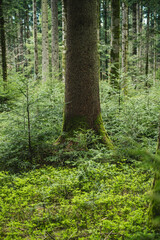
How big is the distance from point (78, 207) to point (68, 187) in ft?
2.24

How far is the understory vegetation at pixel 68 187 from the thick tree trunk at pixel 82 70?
0.46 meters

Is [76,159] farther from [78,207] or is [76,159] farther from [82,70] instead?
[82,70]

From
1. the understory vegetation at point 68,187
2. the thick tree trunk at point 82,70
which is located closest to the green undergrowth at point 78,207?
the understory vegetation at point 68,187

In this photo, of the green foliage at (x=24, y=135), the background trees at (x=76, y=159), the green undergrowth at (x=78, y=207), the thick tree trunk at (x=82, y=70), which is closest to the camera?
the green undergrowth at (x=78, y=207)

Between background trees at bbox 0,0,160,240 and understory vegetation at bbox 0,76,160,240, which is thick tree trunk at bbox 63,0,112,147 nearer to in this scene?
background trees at bbox 0,0,160,240

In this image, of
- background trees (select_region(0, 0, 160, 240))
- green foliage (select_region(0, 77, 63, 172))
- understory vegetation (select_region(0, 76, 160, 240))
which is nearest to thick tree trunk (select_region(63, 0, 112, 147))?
background trees (select_region(0, 0, 160, 240))

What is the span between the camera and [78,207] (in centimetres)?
317

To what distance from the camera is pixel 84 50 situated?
554cm

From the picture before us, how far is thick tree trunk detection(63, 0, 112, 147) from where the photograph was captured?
5.50 m

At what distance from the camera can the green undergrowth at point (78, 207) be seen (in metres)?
2.69

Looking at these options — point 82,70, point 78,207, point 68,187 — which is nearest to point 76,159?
point 68,187

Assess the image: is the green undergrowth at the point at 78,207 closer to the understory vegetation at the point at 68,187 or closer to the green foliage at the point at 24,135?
the understory vegetation at the point at 68,187

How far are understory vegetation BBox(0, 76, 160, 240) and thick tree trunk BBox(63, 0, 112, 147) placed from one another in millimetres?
460

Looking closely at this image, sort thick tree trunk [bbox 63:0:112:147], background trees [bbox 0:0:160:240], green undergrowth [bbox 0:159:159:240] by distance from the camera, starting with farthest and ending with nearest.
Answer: thick tree trunk [bbox 63:0:112:147] < background trees [bbox 0:0:160:240] < green undergrowth [bbox 0:159:159:240]
